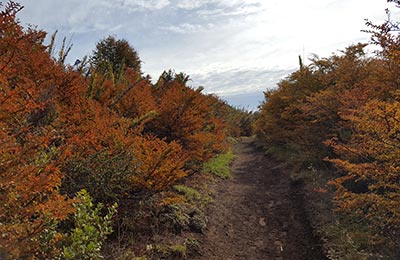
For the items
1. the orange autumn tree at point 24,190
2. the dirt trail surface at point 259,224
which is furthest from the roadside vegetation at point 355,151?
the orange autumn tree at point 24,190

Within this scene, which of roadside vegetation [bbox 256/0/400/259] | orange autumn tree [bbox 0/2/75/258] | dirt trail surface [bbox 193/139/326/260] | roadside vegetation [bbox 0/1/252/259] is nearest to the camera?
orange autumn tree [bbox 0/2/75/258]

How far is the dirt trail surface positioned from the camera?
5.99m

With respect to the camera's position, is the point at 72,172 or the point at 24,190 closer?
the point at 24,190

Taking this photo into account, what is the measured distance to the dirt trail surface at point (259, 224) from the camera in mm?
5992

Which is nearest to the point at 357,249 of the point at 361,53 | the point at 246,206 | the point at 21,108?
the point at 246,206

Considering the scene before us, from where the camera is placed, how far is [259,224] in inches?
294

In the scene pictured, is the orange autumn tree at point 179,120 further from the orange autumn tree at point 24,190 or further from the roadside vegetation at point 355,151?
the orange autumn tree at point 24,190

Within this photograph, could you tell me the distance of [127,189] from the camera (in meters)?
5.28

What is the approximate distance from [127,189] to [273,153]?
1240 cm

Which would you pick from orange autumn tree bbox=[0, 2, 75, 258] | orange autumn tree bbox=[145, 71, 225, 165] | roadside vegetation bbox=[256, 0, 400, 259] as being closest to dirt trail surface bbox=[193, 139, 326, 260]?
roadside vegetation bbox=[256, 0, 400, 259]

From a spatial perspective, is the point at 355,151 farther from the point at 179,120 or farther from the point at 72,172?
the point at 72,172

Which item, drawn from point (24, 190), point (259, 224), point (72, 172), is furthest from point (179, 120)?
point (24, 190)

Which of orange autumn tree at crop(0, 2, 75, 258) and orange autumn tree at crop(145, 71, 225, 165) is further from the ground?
orange autumn tree at crop(145, 71, 225, 165)

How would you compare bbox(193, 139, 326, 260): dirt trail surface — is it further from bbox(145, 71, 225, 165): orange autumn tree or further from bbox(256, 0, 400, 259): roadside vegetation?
bbox(145, 71, 225, 165): orange autumn tree
